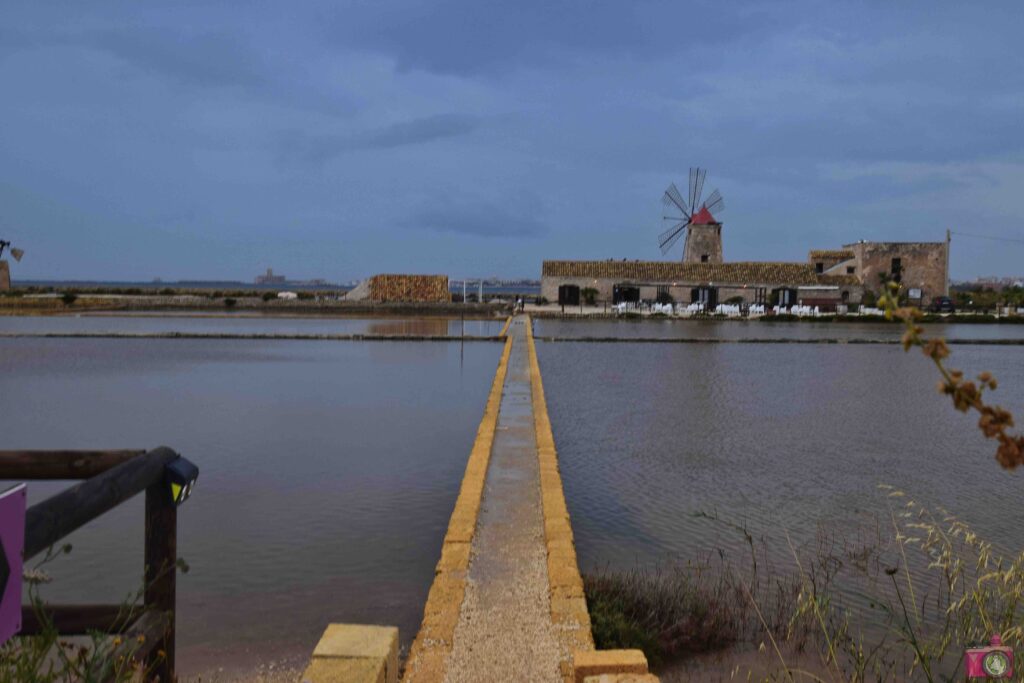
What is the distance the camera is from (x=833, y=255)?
41281mm

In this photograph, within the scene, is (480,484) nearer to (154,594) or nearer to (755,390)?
(154,594)

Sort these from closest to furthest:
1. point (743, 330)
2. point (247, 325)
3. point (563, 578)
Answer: point (563, 578)
point (743, 330)
point (247, 325)

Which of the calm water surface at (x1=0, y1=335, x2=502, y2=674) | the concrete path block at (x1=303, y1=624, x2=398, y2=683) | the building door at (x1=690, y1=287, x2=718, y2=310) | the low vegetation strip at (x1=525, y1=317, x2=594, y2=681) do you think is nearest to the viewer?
the concrete path block at (x1=303, y1=624, x2=398, y2=683)

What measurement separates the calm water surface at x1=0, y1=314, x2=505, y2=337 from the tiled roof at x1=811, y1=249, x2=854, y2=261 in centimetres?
1948

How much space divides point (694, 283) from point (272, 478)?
30.6m

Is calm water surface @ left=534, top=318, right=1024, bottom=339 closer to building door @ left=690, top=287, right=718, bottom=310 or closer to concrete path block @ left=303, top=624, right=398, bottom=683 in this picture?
building door @ left=690, top=287, right=718, bottom=310

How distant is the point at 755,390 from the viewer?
37.0 ft

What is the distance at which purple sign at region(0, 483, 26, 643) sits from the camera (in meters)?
1.38

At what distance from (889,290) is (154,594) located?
2.06m

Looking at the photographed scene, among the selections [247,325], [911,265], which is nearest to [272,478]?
[247,325]

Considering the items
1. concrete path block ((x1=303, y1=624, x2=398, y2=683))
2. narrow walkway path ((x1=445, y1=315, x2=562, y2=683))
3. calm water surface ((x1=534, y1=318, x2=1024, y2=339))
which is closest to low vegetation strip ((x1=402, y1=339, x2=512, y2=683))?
narrow walkway path ((x1=445, y1=315, x2=562, y2=683))

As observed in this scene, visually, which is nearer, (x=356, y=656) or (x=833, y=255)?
(x=356, y=656)

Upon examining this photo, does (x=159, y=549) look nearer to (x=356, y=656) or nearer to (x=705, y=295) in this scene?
(x=356, y=656)

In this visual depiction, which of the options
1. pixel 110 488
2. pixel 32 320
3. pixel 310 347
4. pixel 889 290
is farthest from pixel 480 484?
pixel 32 320
